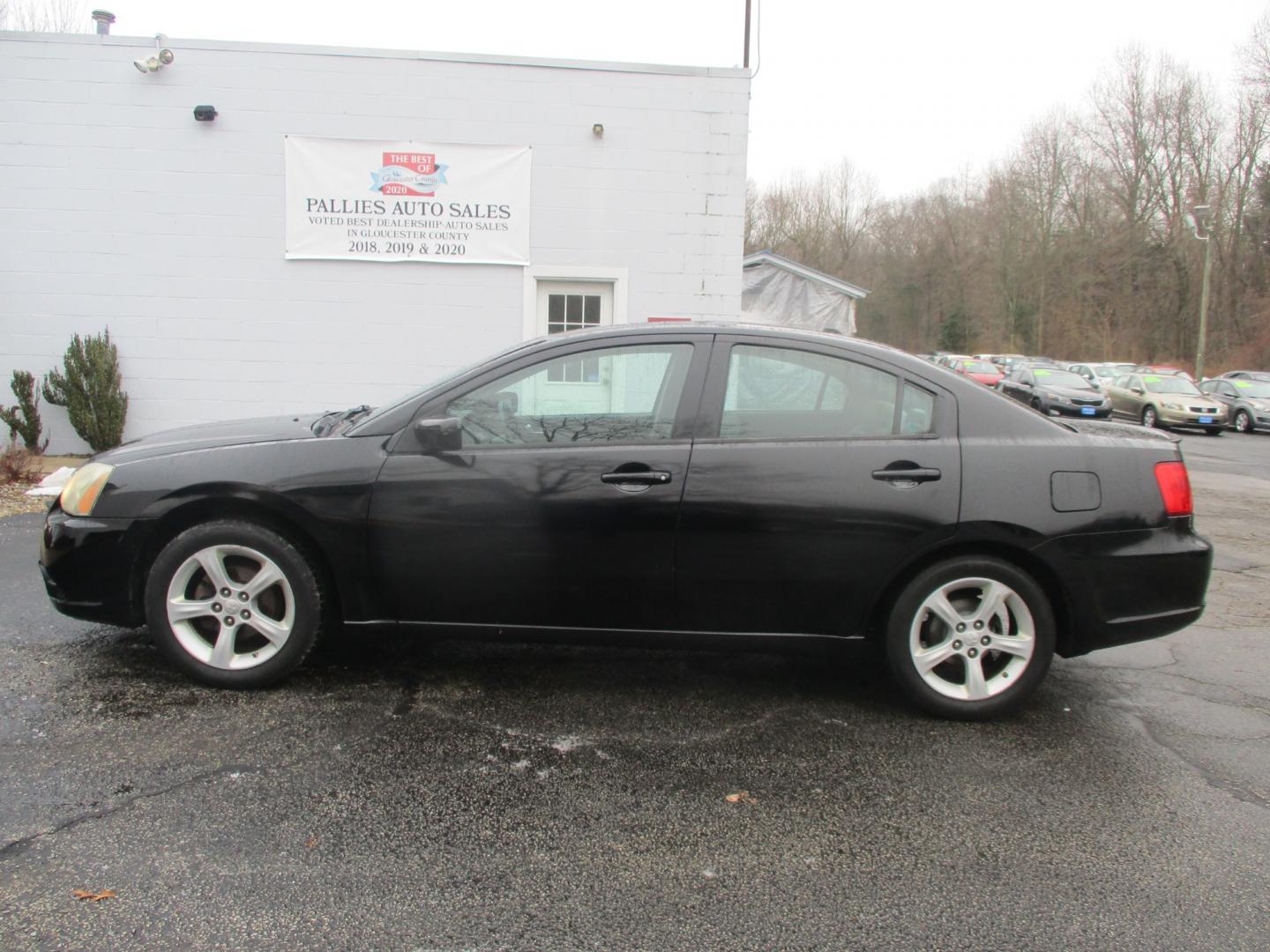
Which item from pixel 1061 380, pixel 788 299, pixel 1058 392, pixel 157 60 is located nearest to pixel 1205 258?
pixel 1061 380

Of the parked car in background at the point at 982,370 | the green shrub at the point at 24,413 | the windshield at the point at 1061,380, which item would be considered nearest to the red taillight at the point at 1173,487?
the green shrub at the point at 24,413

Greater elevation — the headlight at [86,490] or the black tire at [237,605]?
the headlight at [86,490]

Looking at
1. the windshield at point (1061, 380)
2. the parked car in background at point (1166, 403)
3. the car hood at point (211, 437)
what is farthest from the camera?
the windshield at point (1061, 380)

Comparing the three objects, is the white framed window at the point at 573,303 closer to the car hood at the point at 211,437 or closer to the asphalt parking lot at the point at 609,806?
the car hood at the point at 211,437

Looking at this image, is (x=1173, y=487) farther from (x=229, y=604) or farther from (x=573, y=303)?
(x=573, y=303)

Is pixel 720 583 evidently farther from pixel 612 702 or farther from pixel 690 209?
pixel 690 209

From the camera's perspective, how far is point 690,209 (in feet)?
32.9

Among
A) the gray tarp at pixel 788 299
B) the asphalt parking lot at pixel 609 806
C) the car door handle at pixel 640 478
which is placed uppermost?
the gray tarp at pixel 788 299

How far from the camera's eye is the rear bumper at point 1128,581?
355cm

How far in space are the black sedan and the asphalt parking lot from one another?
0.32 m

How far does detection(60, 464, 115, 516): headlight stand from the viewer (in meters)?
3.71

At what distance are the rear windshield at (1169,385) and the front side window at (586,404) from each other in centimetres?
2398

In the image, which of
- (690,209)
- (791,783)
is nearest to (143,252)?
(690,209)

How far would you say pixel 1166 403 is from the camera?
23156 mm
